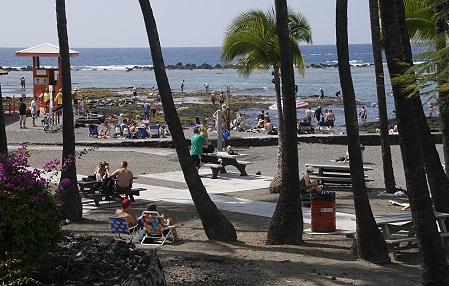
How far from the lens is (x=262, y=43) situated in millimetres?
18922

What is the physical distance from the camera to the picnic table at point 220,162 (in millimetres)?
21312

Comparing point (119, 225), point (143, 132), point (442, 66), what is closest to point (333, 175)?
point (119, 225)

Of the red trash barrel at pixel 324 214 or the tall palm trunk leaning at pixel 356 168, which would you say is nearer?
the tall palm trunk leaning at pixel 356 168

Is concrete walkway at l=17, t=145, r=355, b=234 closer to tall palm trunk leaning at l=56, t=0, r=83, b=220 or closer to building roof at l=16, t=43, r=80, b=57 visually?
tall palm trunk leaning at l=56, t=0, r=83, b=220

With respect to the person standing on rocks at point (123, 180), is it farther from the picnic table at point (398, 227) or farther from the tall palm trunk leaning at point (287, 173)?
the picnic table at point (398, 227)

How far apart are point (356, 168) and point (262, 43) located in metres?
6.95

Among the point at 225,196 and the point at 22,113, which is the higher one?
the point at 22,113

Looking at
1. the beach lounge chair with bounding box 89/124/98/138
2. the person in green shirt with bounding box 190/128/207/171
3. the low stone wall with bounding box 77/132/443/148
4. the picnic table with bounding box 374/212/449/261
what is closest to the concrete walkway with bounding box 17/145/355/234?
the person in green shirt with bounding box 190/128/207/171

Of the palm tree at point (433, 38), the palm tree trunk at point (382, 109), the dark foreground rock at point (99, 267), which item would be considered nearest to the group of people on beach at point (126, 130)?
the palm tree trunk at point (382, 109)

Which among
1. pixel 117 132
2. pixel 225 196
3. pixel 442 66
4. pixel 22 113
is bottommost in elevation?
pixel 225 196

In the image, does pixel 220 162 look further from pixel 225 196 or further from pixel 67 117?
pixel 67 117

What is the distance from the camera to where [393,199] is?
59.6ft

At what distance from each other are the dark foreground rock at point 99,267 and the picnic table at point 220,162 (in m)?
11.3

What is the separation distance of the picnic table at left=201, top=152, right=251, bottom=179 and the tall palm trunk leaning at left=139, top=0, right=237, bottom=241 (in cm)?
757
